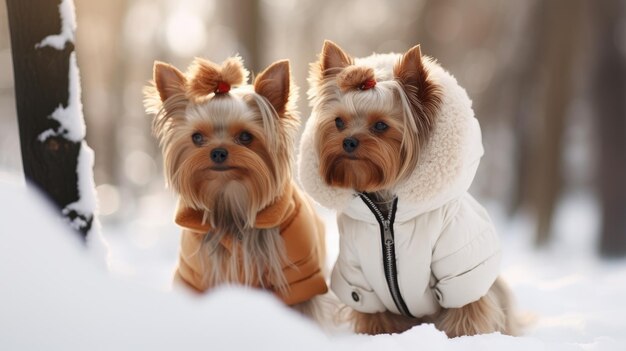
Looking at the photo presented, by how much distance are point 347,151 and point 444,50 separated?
1279cm

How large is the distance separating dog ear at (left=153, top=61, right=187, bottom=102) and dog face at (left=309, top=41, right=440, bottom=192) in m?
1.00

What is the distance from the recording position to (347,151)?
363 cm

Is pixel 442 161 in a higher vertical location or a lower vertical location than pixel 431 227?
higher

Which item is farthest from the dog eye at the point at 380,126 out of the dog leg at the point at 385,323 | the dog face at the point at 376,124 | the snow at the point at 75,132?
the snow at the point at 75,132

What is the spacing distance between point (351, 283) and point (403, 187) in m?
0.84

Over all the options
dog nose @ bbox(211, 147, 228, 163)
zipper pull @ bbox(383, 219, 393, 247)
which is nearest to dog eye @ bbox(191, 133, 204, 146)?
dog nose @ bbox(211, 147, 228, 163)

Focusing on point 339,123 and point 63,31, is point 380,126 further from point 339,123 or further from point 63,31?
point 63,31

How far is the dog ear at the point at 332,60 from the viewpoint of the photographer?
3.91 meters

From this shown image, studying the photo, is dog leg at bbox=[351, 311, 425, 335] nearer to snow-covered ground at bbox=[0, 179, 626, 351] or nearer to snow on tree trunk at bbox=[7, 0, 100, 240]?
snow-covered ground at bbox=[0, 179, 626, 351]

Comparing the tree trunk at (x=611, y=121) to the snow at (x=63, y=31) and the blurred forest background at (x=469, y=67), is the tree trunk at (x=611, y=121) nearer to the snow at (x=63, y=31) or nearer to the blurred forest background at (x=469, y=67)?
the blurred forest background at (x=469, y=67)

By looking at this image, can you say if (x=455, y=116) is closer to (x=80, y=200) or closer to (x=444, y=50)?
(x=80, y=200)

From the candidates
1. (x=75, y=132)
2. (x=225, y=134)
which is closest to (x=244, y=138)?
(x=225, y=134)

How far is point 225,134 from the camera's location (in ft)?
12.7

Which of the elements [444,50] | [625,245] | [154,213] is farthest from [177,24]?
[625,245]
